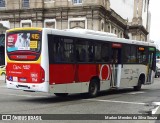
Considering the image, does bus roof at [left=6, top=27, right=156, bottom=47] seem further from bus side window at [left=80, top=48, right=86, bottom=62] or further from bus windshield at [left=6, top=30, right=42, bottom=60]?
bus side window at [left=80, top=48, right=86, bottom=62]

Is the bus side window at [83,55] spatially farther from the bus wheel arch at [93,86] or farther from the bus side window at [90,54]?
→ the bus wheel arch at [93,86]

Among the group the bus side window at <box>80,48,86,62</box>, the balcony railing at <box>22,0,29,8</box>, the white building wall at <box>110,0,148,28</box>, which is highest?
the white building wall at <box>110,0,148,28</box>

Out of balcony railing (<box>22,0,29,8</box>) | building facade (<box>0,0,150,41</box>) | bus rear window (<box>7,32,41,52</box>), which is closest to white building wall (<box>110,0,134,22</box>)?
building facade (<box>0,0,150,41</box>)

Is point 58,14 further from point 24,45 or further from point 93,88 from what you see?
point 24,45

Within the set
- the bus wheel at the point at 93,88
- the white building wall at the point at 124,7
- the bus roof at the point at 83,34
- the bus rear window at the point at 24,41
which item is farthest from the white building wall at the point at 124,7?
the bus rear window at the point at 24,41

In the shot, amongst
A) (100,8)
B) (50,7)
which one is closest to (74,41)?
(100,8)

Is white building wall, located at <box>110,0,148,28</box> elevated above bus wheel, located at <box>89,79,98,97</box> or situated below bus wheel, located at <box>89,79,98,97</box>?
above

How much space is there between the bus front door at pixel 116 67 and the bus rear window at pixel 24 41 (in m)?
5.38

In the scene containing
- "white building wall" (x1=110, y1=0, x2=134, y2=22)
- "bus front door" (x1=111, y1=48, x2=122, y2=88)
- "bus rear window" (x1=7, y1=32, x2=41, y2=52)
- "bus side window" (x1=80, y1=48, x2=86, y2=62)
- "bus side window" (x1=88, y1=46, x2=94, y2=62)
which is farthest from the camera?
"white building wall" (x1=110, y1=0, x2=134, y2=22)

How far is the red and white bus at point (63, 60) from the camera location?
1412 centimetres

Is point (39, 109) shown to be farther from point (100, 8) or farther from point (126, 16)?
point (126, 16)

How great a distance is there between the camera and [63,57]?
14883 millimetres

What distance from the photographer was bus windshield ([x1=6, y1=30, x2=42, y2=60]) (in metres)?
14.2

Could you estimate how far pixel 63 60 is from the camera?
1488 centimetres
